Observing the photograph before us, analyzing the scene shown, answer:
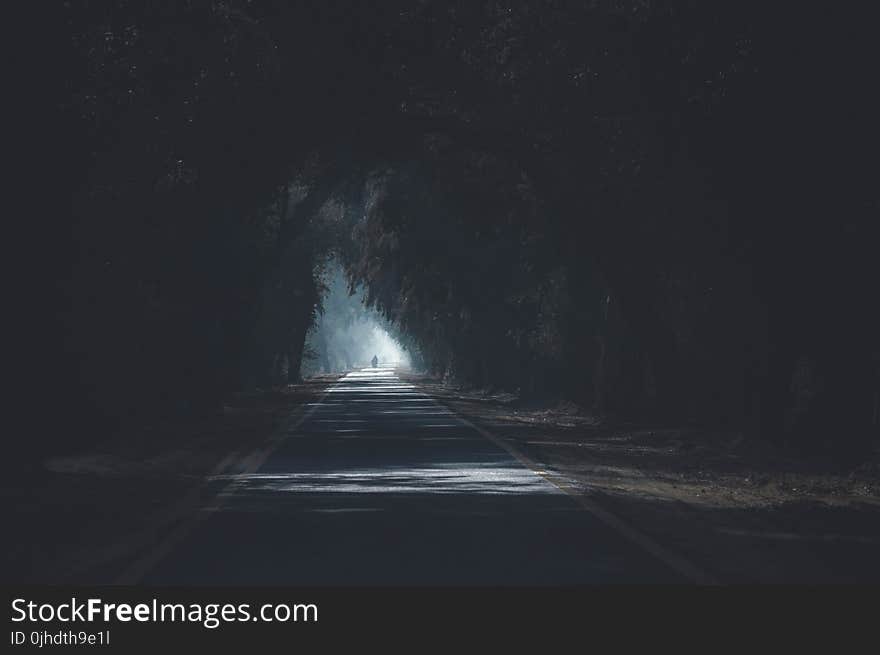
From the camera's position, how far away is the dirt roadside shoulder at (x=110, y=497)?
16109 millimetres

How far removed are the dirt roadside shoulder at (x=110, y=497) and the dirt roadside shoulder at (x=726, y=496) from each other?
4.66m

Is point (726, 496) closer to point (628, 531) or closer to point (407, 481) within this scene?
point (407, 481)

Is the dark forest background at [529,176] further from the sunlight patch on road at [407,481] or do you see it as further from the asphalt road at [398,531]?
the asphalt road at [398,531]

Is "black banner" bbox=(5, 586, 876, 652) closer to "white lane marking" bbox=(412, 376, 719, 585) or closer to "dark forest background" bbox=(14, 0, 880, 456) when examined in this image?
"white lane marking" bbox=(412, 376, 719, 585)

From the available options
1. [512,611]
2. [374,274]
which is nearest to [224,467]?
[512,611]

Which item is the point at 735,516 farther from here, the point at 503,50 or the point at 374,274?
the point at 374,274

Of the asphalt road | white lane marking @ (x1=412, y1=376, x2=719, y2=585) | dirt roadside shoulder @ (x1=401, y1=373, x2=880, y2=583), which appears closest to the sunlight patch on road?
the asphalt road

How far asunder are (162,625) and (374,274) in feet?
218

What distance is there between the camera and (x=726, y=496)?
24531mm

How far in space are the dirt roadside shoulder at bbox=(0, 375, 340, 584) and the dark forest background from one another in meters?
0.81

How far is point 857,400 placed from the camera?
34.8m

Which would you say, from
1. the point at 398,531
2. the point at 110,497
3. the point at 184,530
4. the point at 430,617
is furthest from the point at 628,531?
the point at 110,497

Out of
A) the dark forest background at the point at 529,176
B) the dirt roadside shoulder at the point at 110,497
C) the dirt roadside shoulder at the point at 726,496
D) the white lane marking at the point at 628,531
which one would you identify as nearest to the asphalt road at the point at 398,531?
the white lane marking at the point at 628,531

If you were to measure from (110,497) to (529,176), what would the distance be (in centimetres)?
2319
